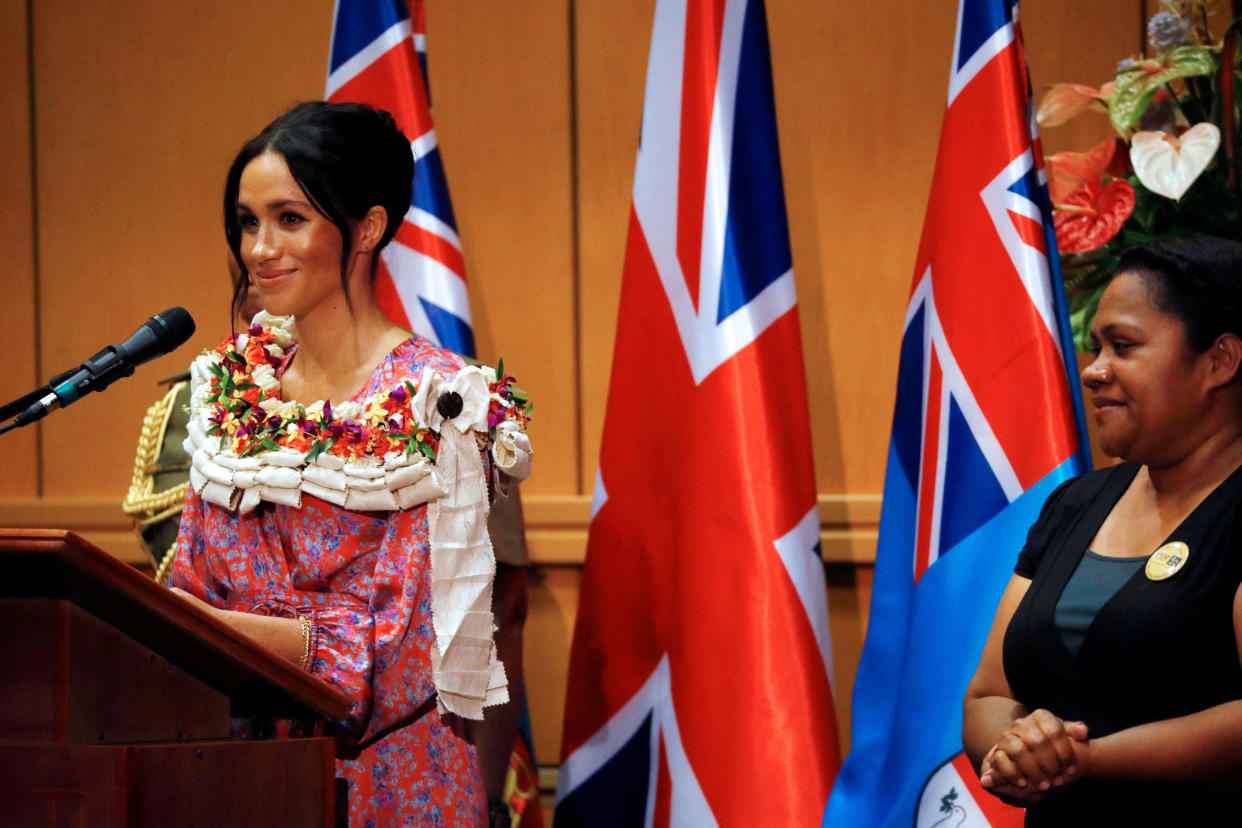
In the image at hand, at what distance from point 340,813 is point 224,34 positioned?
2.16 m

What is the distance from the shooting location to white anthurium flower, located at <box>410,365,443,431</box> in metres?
1.69

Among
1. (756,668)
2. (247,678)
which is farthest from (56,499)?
(247,678)

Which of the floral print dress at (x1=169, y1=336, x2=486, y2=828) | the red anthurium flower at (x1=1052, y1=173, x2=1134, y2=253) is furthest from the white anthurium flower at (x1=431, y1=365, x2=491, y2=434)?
the red anthurium flower at (x1=1052, y1=173, x2=1134, y2=253)

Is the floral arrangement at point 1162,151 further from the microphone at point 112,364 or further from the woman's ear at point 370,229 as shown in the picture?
the microphone at point 112,364

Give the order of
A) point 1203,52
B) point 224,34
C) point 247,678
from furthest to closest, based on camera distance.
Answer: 1. point 224,34
2. point 1203,52
3. point 247,678

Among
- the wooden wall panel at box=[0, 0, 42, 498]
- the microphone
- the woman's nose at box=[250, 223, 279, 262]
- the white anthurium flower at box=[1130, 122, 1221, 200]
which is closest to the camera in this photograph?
the microphone

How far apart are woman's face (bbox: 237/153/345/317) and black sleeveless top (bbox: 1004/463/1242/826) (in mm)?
996

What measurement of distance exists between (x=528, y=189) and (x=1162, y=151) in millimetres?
1363

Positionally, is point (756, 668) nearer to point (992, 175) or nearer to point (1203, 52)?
point (992, 175)

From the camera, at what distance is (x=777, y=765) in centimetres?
224

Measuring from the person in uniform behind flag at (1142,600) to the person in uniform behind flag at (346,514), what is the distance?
0.65m

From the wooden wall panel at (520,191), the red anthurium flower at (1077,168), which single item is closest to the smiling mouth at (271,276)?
the wooden wall panel at (520,191)

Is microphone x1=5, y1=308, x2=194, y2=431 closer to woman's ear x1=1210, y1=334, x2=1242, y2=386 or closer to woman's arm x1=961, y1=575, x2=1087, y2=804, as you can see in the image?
woman's arm x1=961, y1=575, x2=1087, y2=804

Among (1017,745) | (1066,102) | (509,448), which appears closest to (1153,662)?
(1017,745)
